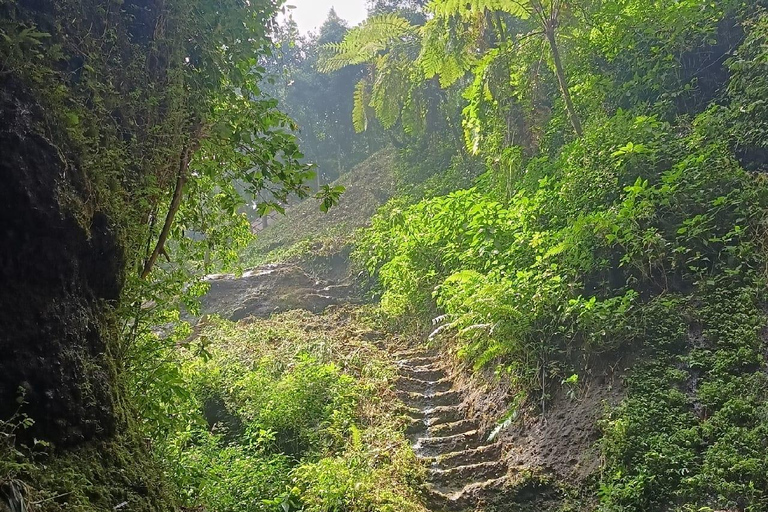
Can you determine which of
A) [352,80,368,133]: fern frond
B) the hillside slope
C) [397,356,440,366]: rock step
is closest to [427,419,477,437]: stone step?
[397,356,440,366]: rock step

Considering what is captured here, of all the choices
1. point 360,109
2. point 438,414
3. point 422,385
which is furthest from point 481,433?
point 360,109

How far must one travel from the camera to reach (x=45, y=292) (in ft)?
6.51

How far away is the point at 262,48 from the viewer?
3.49m

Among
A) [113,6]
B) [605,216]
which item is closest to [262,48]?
[113,6]

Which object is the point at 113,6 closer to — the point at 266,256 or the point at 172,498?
the point at 172,498

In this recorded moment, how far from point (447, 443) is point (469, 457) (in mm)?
379

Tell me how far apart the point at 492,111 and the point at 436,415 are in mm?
6033

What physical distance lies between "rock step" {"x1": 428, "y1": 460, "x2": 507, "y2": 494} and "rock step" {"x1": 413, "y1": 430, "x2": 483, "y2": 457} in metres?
0.40

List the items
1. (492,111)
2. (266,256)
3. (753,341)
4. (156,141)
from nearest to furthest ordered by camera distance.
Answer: (156,141)
(753,341)
(492,111)
(266,256)

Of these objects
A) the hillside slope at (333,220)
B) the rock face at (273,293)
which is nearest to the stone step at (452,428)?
the rock face at (273,293)

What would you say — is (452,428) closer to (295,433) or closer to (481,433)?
(481,433)

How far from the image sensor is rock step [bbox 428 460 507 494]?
506cm

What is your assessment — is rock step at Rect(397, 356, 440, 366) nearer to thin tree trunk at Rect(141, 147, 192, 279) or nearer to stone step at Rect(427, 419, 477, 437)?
stone step at Rect(427, 419, 477, 437)

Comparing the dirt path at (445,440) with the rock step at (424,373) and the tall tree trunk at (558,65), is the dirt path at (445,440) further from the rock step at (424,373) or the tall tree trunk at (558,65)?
the tall tree trunk at (558,65)
